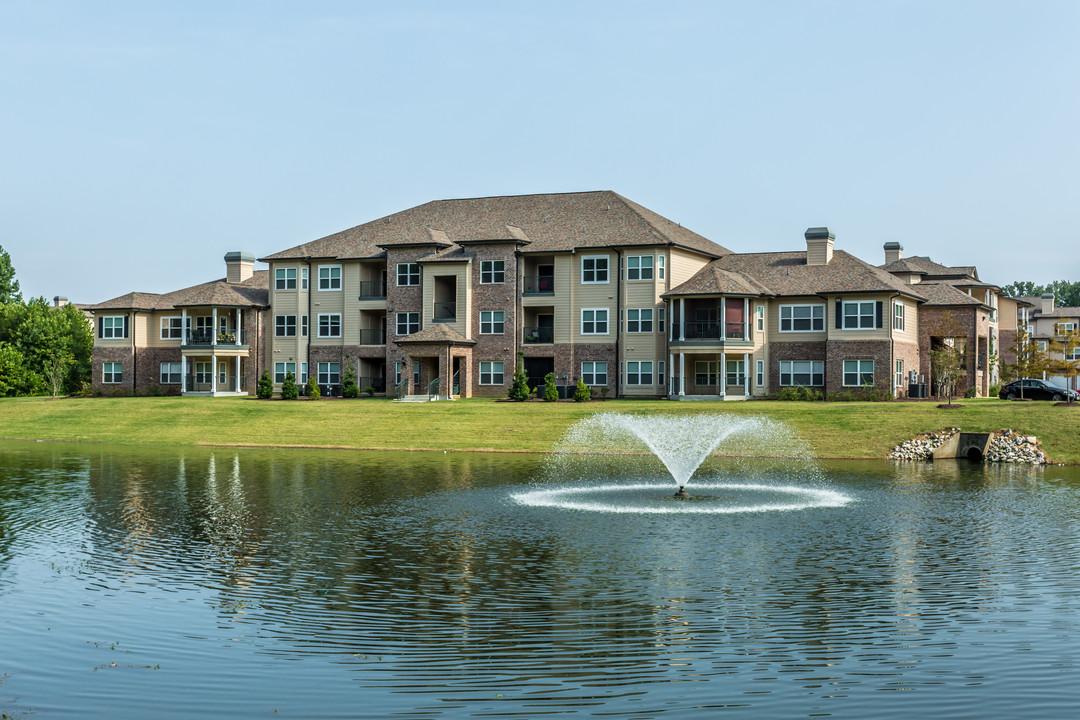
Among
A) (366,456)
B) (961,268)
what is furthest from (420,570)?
(961,268)

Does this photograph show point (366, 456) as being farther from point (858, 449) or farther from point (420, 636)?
point (420, 636)

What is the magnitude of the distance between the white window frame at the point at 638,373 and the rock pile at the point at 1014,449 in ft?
79.2

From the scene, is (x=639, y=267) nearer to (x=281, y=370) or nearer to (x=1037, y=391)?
(x=1037, y=391)

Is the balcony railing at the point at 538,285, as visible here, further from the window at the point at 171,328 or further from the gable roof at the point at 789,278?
the window at the point at 171,328

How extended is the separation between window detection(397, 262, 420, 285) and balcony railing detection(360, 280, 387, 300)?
7.52 ft

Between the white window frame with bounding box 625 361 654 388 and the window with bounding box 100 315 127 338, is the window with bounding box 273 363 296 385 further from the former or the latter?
the white window frame with bounding box 625 361 654 388

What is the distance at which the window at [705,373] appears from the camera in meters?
65.9

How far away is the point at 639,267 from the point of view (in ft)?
216

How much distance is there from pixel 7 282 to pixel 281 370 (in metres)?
60.7

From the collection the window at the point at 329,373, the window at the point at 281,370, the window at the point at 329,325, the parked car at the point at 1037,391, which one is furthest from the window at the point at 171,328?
the parked car at the point at 1037,391

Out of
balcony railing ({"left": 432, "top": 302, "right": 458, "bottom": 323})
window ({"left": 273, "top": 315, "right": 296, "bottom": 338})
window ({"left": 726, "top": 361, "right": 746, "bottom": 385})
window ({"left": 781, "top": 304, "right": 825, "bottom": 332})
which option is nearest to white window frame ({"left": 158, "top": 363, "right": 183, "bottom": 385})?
window ({"left": 273, "top": 315, "right": 296, "bottom": 338})

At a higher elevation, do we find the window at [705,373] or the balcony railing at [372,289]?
the balcony railing at [372,289]

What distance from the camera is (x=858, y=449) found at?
4591 cm

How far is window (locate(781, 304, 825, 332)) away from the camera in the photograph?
212ft
